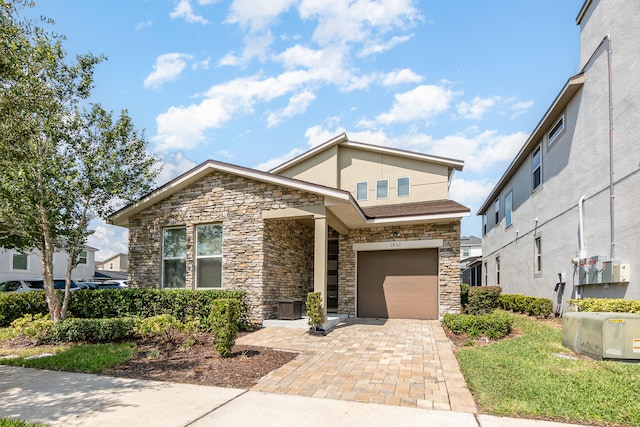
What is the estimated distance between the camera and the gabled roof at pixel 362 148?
13.7m

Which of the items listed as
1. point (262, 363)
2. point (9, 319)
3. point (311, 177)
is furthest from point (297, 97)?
point (9, 319)

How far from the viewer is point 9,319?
1117 cm

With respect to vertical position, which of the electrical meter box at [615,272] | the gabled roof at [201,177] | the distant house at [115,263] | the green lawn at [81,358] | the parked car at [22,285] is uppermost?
the gabled roof at [201,177]

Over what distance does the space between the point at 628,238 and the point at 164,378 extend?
9.79m

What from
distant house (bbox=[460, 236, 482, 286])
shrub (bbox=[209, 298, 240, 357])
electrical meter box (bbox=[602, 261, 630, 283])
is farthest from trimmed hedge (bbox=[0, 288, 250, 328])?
distant house (bbox=[460, 236, 482, 286])

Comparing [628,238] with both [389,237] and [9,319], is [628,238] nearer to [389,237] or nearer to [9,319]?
[389,237]

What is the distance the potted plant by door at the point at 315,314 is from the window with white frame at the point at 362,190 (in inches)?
257

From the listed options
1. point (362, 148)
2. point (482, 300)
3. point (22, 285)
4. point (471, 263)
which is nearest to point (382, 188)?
point (362, 148)

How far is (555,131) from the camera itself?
12.4 m

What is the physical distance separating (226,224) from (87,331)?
4.26m

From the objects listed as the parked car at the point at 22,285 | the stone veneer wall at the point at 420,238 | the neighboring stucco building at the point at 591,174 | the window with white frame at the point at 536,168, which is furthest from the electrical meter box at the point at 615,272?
the parked car at the point at 22,285

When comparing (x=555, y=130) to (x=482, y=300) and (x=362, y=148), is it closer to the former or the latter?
(x=482, y=300)

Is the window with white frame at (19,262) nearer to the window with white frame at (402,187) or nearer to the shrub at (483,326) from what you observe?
the window with white frame at (402,187)

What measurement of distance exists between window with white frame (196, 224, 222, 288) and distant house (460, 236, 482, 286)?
14167 mm
